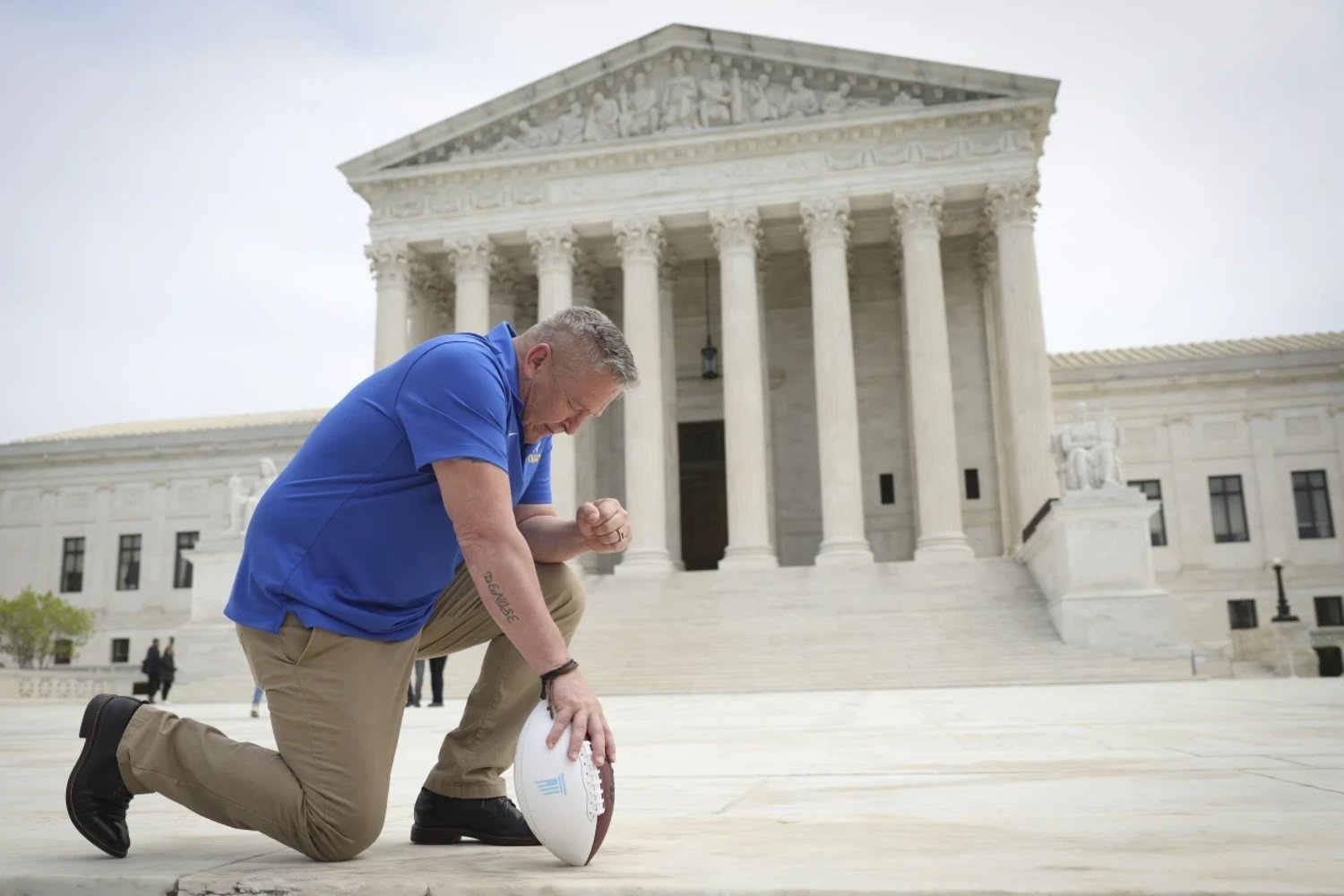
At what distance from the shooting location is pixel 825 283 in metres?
33.8

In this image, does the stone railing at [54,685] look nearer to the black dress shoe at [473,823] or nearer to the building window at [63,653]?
the building window at [63,653]

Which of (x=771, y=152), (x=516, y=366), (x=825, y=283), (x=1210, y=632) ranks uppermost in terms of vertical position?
(x=771, y=152)

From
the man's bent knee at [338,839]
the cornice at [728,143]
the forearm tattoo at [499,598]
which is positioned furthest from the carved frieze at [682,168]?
the man's bent knee at [338,839]

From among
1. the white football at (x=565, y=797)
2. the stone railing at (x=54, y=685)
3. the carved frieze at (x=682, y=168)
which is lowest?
the stone railing at (x=54, y=685)

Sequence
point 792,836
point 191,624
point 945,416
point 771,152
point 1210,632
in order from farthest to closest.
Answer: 1. point 1210,632
2. point 771,152
3. point 945,416
4. point 191,624
5. point 792,836

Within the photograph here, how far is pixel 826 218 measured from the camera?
112ft

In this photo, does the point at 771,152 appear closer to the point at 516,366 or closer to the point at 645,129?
the point at 645,129

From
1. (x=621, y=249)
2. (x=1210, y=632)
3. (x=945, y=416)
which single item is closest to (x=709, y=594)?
(x=945, y=416)

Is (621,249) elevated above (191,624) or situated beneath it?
elevated above

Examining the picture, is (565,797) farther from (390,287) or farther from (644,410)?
(390,287)

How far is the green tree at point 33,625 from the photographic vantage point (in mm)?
43156

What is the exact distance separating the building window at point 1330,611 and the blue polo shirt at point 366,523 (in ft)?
137

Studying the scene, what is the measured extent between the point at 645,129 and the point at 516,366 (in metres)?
33.3

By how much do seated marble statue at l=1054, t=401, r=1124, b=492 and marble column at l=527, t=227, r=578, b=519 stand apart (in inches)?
588
